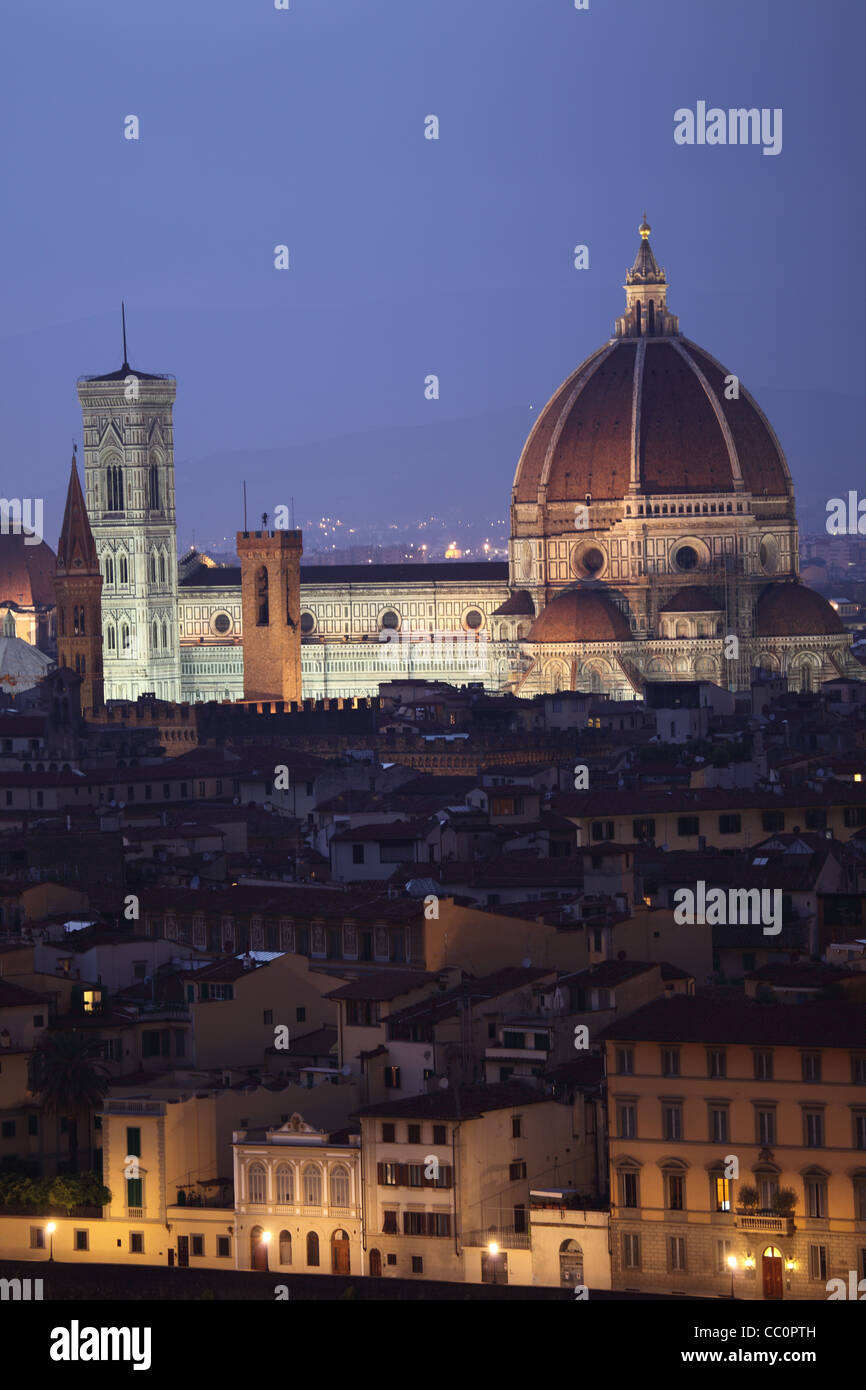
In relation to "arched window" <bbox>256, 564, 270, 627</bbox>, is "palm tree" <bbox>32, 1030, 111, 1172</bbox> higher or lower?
lower

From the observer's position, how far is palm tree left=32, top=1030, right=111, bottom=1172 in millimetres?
50438

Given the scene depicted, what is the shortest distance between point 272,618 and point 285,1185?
115m

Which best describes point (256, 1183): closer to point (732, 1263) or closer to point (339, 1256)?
point (339, 1256)

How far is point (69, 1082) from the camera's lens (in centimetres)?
5047

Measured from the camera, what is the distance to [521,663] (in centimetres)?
16438

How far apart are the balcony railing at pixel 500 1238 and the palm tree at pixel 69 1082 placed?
20.1ft

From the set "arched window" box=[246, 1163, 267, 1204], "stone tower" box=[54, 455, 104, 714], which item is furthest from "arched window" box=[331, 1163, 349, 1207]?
"stone tower" box=[54, 455, 104, 714]

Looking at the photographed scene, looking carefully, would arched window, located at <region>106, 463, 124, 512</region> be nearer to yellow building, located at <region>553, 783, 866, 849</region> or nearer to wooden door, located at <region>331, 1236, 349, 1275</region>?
yellow building, located at <region>553, 783, 866, 849</region>

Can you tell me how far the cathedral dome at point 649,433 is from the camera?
17025 cm

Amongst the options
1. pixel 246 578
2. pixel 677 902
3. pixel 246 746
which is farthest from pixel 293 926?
pixel 246 578

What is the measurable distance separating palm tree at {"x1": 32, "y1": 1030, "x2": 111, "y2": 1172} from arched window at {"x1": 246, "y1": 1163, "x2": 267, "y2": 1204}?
12.9ft

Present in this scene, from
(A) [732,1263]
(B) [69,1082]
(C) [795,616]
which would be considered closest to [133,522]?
(C) [795,616]

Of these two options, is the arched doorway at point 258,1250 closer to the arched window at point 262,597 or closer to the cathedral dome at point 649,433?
the arched window at point 262,597
